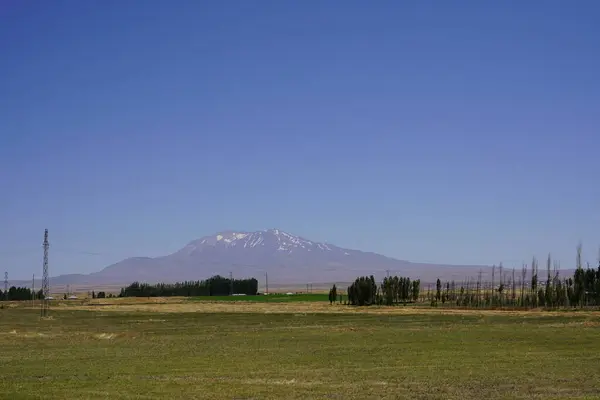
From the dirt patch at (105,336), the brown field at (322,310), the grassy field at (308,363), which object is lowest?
the brown field at (322,310)

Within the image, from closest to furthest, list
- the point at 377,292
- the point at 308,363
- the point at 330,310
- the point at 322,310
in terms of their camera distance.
Answer: the point at 308,363 → the point at 322,310 → the point at 330,310 → the point at 377,292

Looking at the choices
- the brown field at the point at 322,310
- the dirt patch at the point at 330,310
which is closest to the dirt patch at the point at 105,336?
the dirt patch at the point at 330,310

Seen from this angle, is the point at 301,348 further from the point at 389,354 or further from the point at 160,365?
the point at 160,365

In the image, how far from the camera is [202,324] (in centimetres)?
7006

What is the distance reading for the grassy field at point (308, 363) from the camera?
27.0 metres

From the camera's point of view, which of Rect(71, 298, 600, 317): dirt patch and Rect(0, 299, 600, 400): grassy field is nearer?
Rect(0, 299, 600, 400): grassy field

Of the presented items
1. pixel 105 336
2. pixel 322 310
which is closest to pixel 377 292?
pixel 322 310

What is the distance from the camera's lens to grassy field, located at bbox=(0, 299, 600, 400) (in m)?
27.0

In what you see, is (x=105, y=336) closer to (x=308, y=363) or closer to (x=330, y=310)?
(x=308, y=363)

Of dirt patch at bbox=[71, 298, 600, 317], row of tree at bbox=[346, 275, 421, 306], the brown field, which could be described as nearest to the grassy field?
dirt patch at bbox=[71, 298, 600, 317]

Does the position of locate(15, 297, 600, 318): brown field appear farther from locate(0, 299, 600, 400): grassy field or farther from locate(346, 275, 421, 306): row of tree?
locate(0, 299, 600, 400): grassy field

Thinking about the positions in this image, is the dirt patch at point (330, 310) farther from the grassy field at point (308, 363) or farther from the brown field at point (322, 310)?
the grassy field at point (308, 363)

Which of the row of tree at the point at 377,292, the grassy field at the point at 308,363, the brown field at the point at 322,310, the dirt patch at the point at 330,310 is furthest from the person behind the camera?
the row of tree at the point at 377,292

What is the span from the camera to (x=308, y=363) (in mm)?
35812
